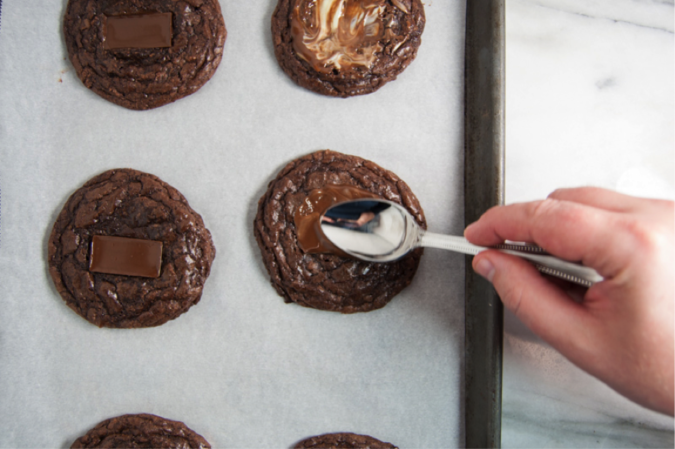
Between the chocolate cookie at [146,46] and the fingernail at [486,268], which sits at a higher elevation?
the chocolate cookie at [146,46]

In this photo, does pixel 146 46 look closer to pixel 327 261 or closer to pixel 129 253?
pixel 129 253

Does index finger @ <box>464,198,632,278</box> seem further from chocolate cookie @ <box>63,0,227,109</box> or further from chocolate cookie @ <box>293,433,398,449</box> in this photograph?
chocolate cookie @ <box>63,0,227,109</box>

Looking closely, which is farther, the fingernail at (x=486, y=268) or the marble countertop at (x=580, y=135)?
the marble countertop at (x=580, y=135)

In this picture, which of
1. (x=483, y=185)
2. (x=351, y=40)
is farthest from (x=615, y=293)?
(x=351, y=40)

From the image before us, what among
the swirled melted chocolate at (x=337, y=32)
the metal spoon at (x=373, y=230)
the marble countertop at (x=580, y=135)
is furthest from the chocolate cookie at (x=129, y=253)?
the marble countertop at (x=580, y=135)

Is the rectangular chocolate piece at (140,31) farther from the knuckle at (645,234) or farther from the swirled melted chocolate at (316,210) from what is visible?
the knuckle at (645,234)

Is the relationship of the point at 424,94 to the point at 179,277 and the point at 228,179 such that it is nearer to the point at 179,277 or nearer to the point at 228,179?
the point at 228,179

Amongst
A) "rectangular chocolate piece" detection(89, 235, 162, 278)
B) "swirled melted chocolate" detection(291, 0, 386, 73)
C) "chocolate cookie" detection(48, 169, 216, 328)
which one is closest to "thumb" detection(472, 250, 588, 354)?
"swirled melted chocolate" detection(291, 0, 386, 73)
